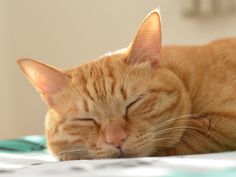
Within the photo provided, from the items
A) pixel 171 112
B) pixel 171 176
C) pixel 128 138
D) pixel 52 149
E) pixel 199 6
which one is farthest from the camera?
pixel 199 6

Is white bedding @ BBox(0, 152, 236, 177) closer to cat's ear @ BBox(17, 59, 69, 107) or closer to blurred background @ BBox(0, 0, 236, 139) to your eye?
cat's ear @ BBox(17, 59, 69, 107)

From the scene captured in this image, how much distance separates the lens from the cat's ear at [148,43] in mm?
1278

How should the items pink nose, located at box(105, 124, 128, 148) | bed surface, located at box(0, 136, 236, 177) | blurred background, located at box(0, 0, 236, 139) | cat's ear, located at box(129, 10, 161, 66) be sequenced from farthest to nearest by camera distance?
1. blurred background, located at box(0, 0, 236, 139)
2. cat's ear, located at box(129, 10, 161, 66)
3. pink nose, located at box(105, 124, 128, 148)
4. bed surface, located at box(0, 136, 236, 177)

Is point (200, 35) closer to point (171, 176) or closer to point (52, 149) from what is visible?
point (52, 149)

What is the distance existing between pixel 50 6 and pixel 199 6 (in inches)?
45.9

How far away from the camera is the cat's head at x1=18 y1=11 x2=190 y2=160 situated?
117 cm

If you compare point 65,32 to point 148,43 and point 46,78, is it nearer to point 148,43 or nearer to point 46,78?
point 46,78

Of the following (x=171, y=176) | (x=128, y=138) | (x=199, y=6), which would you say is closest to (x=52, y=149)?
(x=128, y=138)

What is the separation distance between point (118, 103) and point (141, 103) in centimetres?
7

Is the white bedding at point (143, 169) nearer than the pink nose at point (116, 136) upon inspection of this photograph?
Yes

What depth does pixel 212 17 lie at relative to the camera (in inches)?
111

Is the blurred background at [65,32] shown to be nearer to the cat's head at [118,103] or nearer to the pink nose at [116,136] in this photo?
the cat's head at [118,103]

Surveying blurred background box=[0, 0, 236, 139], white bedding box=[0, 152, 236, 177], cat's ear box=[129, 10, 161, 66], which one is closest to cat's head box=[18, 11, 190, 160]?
cat's ear box=[129, 10, 161, 66]

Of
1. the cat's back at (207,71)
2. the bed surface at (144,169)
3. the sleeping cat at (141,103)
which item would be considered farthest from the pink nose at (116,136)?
the cat's back at (207,71)
